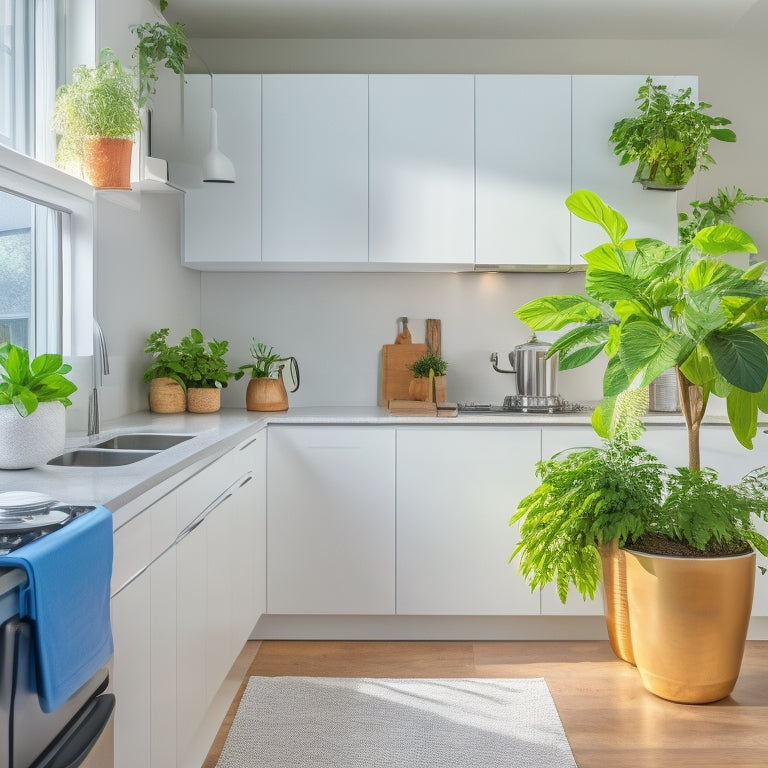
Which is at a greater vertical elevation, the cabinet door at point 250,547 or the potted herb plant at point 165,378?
the potted herb plant at point 165,378

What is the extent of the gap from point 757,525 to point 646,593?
81 centimetres

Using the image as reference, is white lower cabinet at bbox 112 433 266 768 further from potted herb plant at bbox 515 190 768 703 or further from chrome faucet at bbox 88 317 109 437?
potted herb plant at bbox 515 190 768 703

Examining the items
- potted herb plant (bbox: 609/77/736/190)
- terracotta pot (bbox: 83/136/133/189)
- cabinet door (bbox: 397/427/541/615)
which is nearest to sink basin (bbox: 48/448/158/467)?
terracotta pot (bbox: 83/136/133/189)

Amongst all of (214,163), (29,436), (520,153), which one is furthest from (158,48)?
(29,436)

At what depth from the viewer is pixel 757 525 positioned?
3318 mm

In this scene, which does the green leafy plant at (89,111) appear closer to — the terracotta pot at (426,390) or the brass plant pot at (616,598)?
the terracotta pot at (426,390)

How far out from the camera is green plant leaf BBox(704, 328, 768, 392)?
244cm

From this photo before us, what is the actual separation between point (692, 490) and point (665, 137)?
4.89 ft

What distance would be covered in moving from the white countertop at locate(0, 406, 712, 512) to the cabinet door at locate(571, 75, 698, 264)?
82cm

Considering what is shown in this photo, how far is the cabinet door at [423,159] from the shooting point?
11.7 feet

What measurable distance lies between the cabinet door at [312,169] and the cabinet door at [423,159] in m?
0.07

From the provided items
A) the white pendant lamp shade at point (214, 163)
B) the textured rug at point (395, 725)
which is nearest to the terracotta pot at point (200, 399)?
the white pendant lamp shade at point (214, 163)

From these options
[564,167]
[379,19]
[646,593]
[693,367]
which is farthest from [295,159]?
[646,593]

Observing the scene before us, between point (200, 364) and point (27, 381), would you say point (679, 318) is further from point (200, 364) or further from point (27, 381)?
point (27, 381)
